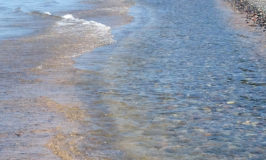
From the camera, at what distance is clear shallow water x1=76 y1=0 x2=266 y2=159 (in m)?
7.35

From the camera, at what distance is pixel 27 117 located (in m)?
8.45

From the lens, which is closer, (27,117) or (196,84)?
(27,117)

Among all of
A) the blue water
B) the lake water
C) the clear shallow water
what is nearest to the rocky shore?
the lake water

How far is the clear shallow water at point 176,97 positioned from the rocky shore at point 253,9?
3992 mm

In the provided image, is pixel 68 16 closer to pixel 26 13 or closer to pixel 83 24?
pixel 26 13

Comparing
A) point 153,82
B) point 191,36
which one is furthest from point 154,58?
point 191,36

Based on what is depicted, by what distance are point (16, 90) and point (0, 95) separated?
0.47 meters

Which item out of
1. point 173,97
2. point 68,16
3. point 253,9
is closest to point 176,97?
point 173,97

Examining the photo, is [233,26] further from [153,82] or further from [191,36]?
[153,82]

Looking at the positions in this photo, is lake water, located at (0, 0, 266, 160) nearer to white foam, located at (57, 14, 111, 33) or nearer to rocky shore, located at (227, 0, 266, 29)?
white foam, located at (57, 14, 111, 33)

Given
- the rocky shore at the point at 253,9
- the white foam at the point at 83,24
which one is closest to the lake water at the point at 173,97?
the white foam at the point at 83,24

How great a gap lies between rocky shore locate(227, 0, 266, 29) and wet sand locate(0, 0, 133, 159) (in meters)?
6.80

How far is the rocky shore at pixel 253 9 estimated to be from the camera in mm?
21633

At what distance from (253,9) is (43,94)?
56.9ft
